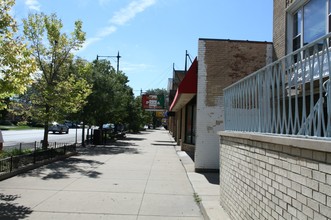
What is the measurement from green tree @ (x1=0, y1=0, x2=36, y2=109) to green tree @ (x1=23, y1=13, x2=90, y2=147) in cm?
772

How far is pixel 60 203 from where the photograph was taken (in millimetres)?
8484

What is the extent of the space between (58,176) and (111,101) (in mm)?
12883

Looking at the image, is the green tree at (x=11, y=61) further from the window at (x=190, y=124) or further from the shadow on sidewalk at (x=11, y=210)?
the window at (x=190, y=124)

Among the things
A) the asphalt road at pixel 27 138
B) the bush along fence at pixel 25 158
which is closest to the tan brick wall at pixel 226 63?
the bush along fence at pixel 25 158

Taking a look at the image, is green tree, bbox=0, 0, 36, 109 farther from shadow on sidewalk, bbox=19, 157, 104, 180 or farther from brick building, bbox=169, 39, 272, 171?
brick building, bbox=169, 39, 272, 171

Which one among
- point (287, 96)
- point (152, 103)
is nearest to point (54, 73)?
point (287, 96)

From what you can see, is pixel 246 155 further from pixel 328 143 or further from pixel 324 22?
pixel 324 22

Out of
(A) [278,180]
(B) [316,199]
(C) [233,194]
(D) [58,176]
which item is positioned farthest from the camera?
(D) [58,176]

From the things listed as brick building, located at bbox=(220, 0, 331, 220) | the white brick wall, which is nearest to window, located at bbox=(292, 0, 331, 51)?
brick building, located at bbox=(220, 0, 331, 220)

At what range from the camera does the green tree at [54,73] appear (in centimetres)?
1689

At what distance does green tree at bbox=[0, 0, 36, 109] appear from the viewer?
8516 millimetres

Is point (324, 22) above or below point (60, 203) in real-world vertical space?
above

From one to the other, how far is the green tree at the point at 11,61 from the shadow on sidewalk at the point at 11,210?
2.15m

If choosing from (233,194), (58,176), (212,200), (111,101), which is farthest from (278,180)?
(111,101)
